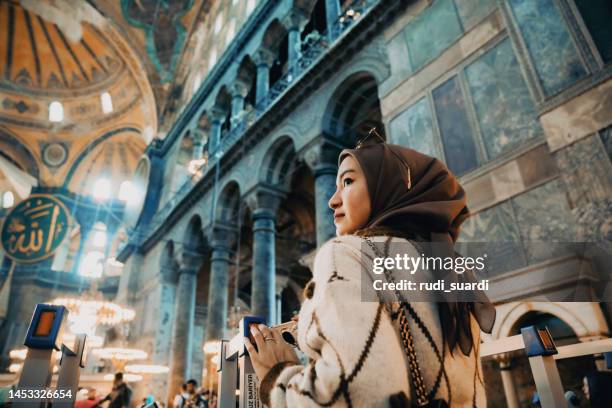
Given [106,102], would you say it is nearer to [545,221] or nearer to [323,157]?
[323,157]

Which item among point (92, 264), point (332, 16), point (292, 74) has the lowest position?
point (292, 74)

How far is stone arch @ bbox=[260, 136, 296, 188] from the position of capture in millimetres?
9273

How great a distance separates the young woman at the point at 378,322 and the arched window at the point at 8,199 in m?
27.1

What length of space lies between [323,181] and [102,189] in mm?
22642

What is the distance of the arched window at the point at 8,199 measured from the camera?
22.0m

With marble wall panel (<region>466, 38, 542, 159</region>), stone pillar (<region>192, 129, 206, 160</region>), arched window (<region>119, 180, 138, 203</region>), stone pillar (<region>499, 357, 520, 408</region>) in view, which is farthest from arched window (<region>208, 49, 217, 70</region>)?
arched window (<region>119, 180, 138, 203</region>)

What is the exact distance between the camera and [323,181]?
7.27m

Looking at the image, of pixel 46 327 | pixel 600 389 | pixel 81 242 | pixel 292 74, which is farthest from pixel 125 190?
pixel 600 389

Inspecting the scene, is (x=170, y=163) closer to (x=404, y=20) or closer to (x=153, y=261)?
(x=153, y=261)

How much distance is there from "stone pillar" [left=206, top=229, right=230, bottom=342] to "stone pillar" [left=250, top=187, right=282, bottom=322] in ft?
6.12

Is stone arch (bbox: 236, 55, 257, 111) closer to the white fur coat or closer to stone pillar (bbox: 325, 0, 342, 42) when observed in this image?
stone pillar (bbox: 325, 0, 342, 42)

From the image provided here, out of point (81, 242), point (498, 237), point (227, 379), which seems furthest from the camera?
point (81, 242)

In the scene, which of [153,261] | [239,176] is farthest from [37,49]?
[239,176]

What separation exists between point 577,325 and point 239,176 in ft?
27.3
